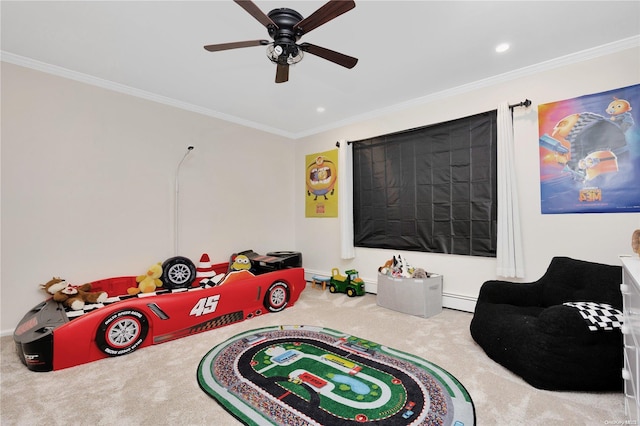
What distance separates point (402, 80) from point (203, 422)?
3.36 m

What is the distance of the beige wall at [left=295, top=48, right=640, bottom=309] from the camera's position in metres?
2.53

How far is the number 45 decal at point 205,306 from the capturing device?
2.66 m

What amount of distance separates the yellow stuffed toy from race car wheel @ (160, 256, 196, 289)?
5 centimetres

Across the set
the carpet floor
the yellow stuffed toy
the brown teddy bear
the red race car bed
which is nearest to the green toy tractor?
the red race car bed

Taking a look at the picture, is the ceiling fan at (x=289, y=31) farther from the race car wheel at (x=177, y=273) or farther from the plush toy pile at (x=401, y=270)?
the race car wheel at (x=177, y=273)

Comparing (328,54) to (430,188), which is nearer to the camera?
(328,54)

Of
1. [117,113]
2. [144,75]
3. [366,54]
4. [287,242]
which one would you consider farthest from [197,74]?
[287,242]

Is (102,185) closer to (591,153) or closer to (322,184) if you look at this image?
(322,184)

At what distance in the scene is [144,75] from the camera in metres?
3.04

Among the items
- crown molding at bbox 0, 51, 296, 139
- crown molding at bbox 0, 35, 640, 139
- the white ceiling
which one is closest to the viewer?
the white ceiling

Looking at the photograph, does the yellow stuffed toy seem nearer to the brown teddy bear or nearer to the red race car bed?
the red race car bed

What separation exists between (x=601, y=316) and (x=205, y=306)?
2878mm

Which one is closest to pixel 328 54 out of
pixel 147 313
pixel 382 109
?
pixel 382 109

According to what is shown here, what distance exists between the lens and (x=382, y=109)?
3998mm
